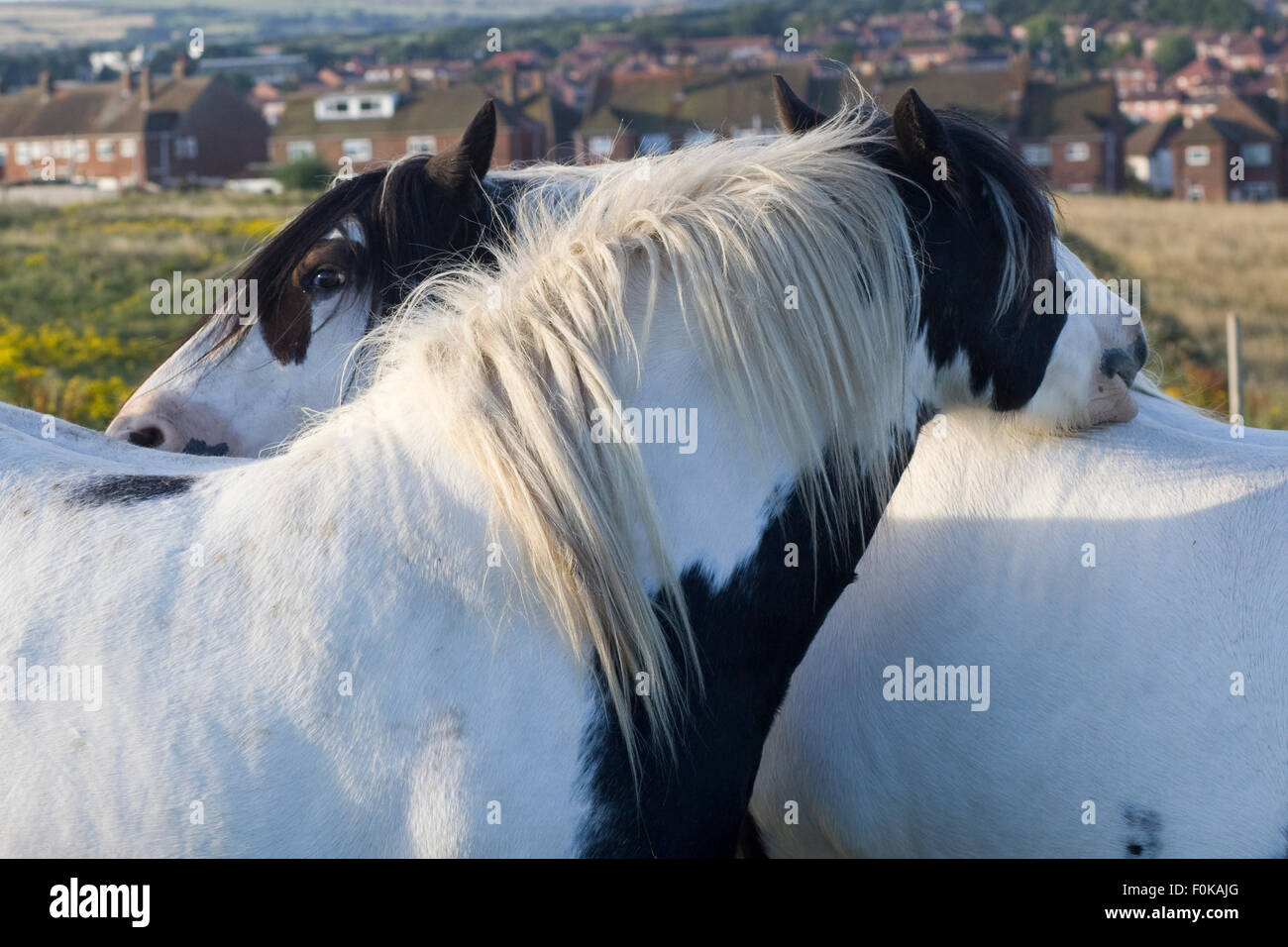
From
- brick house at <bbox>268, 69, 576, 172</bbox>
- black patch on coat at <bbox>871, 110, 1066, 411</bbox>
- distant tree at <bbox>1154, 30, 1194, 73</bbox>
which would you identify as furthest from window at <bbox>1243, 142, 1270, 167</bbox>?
black patch on coat at <bbox>871, 110, 1066, 411</bbox>

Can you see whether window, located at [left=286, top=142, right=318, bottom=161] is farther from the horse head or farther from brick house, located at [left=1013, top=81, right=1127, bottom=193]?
the horse head

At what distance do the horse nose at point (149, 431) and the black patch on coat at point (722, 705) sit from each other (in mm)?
1635

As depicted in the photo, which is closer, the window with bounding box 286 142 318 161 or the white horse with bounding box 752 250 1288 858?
the white horse with bounding box 752 250 1288 858

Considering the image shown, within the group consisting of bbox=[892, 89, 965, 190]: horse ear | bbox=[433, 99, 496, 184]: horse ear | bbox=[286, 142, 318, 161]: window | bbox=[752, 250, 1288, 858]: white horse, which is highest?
bbox=[892, 89, 965, 190]: horse ear

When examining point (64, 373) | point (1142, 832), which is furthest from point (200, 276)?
point (1142, 832)

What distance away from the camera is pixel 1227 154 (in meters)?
53.9

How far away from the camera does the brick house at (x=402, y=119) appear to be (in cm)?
4778

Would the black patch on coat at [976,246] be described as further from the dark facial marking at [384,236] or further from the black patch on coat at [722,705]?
the dark facial marking at [384,236]

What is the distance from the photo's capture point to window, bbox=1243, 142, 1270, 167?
185ft

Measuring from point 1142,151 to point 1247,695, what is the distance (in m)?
64.5

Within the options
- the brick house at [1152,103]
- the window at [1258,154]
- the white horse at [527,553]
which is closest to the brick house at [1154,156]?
the window at [1258,154]

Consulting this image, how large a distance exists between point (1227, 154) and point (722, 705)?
59.7 m
